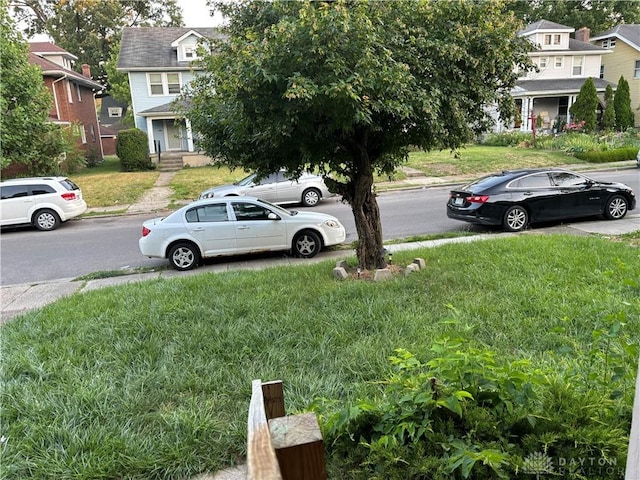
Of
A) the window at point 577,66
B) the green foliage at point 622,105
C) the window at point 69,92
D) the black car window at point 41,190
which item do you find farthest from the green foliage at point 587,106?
the window at point 69,92

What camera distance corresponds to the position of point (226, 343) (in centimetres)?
459

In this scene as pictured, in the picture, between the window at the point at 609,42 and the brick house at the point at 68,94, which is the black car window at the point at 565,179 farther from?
the window at the point at 609,42

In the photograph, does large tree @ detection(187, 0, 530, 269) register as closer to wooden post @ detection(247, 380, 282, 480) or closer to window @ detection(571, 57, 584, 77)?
wooden post @ detection(247, 380, 282, 480)

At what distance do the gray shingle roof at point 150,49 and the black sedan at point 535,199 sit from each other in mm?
23210

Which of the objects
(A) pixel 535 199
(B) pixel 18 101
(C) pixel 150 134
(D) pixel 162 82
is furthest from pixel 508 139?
(B) pixel 18 101

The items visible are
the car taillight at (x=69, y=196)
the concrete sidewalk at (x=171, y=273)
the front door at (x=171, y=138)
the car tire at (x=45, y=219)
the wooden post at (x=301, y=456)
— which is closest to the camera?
the wooden post at (x=301, y=456)

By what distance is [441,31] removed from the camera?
629 centimetres

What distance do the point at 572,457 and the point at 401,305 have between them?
11.0 ft

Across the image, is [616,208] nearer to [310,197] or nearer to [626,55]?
[310,197]

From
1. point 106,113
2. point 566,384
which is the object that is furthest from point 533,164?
point 106,113

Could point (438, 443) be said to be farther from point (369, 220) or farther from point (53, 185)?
point (53, 185)

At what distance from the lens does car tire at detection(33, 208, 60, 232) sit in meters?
15.1

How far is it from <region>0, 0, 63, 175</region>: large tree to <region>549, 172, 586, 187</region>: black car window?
1866cm

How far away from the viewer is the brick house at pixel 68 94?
28266 millimetres
